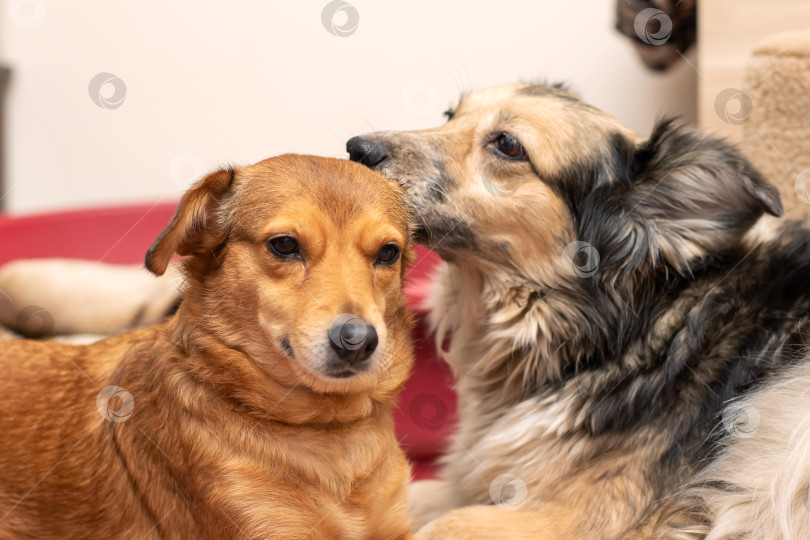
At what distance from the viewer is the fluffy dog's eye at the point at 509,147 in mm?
1682

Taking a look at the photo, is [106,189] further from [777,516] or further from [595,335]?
[777,516]

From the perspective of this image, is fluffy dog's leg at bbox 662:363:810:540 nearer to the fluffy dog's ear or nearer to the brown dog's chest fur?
the fluffy dog's ear

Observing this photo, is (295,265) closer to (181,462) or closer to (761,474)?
(181,462)

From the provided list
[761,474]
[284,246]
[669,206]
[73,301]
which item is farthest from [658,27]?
[73,301]

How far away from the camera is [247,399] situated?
131 cm

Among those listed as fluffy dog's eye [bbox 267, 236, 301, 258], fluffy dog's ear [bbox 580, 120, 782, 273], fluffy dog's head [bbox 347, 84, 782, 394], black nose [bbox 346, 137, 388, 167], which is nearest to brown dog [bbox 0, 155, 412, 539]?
fluffy dog's eye [bbox 267, 236, 301, 258]

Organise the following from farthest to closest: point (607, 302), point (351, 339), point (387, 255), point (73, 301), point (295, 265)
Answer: point (73, 301)
point (607, 302)
point (387, 255)
point (295, 265)
point (351, 339)

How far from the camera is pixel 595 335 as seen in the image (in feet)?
5.42

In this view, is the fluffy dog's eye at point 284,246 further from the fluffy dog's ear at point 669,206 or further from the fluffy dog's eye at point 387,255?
A: the fluffy dog's ear at point 669,206

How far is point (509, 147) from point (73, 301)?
1779 mm

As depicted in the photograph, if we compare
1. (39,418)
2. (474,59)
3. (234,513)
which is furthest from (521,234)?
(474,59)

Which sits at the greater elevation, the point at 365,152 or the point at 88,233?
the point at 365,152

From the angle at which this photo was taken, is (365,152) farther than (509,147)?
No

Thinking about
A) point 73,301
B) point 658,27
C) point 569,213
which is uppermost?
point 658,27
